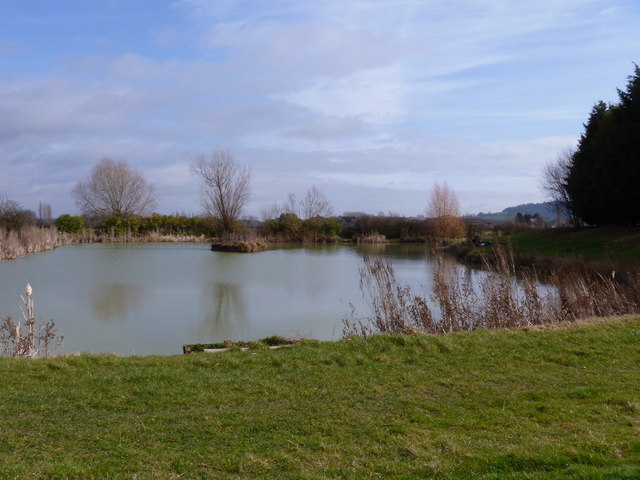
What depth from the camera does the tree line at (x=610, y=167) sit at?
65.3ft

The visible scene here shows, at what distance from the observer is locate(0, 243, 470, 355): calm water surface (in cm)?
911

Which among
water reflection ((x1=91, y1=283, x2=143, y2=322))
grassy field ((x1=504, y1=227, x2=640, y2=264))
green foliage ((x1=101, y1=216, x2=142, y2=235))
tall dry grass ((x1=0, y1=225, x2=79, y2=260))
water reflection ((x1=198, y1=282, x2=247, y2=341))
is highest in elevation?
green foliage ((x1=101, y1=216, x2=142, y2=235))

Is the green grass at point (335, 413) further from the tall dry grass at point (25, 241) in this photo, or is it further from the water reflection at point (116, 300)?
the tall dry grass at point (25, 241)

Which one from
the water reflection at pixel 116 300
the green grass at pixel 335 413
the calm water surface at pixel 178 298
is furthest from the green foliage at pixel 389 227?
the green grass at pixel 335 413

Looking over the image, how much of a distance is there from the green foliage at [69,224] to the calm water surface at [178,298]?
45.1 feet

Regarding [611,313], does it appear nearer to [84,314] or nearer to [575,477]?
[575,477]

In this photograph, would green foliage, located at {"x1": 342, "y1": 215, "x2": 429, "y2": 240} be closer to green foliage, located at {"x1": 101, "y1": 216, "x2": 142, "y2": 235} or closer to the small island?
the small island

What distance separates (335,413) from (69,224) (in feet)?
118

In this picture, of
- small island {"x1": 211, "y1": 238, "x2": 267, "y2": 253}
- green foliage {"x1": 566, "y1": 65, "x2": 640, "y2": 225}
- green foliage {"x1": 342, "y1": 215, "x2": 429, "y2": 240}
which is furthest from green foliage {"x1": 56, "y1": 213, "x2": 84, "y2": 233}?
green foliage {"x1": 566, "y1": 65, "x2": 640, "y2": 225}

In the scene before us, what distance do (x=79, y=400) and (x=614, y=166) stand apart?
74.0ft

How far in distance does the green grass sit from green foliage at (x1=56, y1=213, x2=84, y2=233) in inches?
1296

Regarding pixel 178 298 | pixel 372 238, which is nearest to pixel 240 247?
pixel 372 238

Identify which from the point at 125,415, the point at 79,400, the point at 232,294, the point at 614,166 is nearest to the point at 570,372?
the point at 125,415

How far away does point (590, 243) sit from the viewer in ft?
71.5
